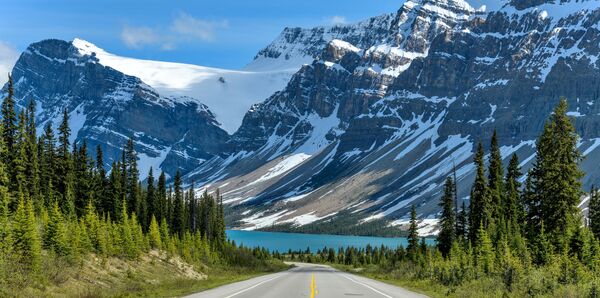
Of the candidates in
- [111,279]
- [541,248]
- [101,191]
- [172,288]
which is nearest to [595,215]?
[541,248]

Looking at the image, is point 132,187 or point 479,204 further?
point 132,187

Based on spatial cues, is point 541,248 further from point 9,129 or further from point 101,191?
point 101,191

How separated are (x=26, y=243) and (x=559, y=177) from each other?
3792cm

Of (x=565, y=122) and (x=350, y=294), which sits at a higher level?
(x=565, y=122)

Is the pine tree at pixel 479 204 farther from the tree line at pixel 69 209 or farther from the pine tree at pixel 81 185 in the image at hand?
the pine tree at pixel 81 185

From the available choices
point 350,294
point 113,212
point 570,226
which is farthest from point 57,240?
point 113,212

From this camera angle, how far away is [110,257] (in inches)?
2114

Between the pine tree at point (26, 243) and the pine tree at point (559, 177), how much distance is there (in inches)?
1420

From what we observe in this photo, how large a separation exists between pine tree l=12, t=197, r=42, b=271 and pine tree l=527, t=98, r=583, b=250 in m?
36.1

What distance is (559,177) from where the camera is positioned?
175ft

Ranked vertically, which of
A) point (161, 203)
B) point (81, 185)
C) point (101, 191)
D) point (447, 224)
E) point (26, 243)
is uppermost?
point (81, 185)

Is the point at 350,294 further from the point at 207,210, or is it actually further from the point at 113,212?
the point at 207,210

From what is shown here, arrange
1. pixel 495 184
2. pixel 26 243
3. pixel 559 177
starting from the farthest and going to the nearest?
pixel 495 184 < pixel 559 177 < pixel 26 243

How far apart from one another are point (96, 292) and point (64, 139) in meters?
55.2
